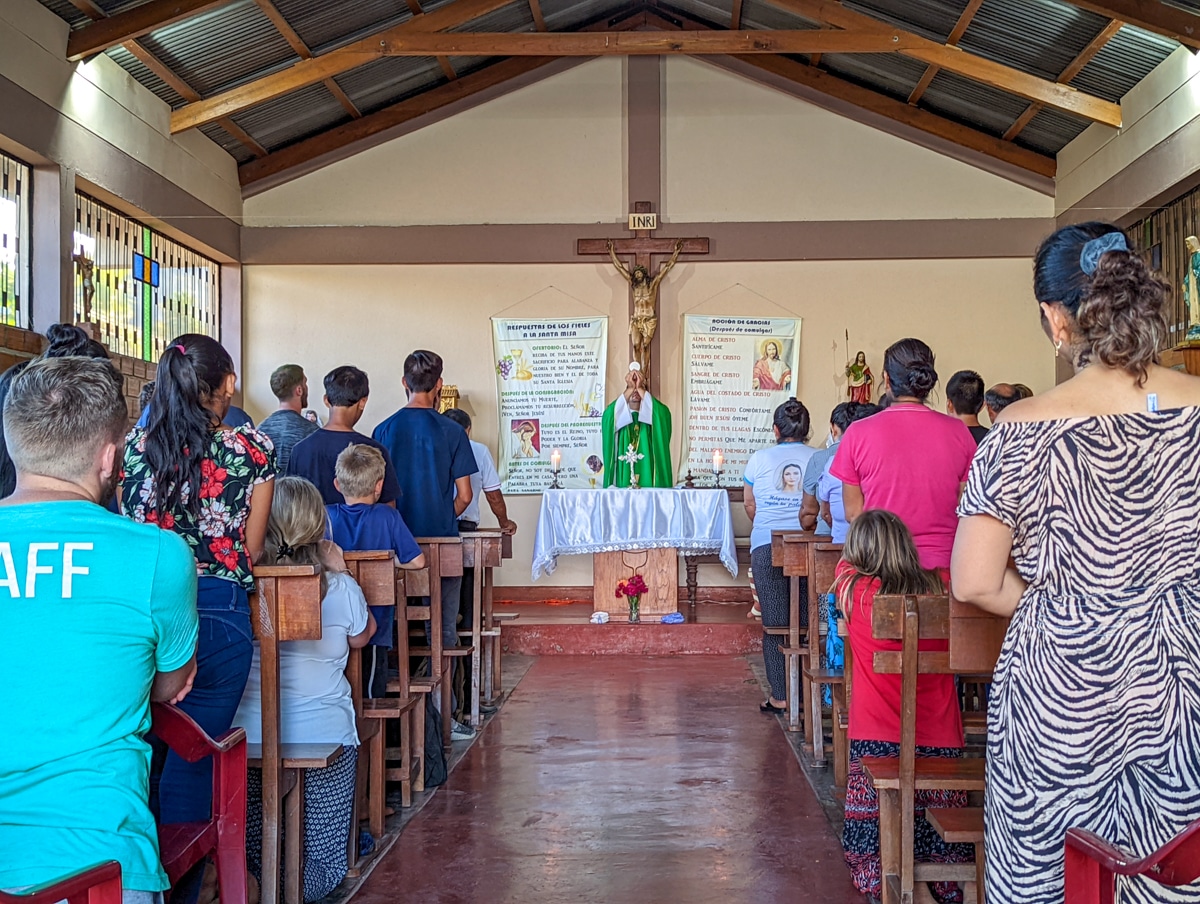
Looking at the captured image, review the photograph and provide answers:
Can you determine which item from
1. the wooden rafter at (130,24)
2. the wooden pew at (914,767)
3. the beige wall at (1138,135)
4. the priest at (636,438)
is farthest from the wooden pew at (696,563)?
the wooden pew at (914,767)

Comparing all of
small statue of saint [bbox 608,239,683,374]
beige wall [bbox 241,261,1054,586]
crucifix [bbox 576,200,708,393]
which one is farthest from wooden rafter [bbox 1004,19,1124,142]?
small statue of saint [bbox 608,239,683,374]

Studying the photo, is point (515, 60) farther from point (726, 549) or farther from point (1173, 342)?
point (1173, 342)

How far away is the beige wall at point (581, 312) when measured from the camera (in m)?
8.75

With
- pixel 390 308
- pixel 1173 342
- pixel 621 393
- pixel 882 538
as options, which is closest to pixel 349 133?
pixel 390 308

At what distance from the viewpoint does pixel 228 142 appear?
8.44 meters

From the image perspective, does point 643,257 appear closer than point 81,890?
No

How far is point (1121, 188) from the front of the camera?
7391mm

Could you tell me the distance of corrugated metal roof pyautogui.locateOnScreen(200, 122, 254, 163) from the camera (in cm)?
807

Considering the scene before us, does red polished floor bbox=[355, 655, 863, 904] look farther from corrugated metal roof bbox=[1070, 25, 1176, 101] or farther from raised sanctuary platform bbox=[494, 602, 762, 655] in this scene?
corrugated metal roof bbox=[1070, 25, 1176, 101]

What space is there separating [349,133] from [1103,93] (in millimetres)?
5350

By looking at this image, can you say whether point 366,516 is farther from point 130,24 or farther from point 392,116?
point 392,116

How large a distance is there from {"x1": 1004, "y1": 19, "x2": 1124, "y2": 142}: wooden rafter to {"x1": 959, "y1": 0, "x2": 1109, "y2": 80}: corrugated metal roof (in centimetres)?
4

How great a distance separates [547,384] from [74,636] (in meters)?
7.36

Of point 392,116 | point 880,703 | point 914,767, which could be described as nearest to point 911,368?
point 880,703
